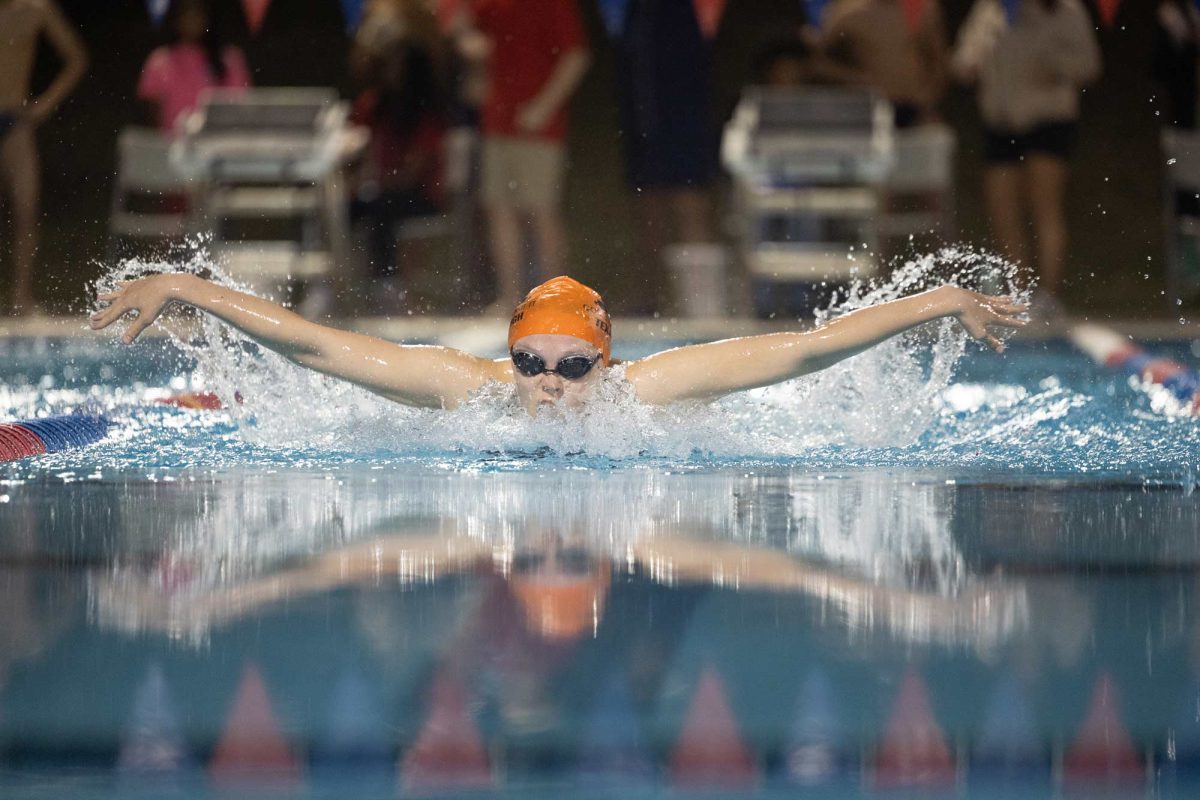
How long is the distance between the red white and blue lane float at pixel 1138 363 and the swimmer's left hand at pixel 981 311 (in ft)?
5.07

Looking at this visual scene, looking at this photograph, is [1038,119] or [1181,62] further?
[1181,62]

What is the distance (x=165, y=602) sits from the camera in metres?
2.05

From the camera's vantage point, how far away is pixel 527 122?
25.2 ft

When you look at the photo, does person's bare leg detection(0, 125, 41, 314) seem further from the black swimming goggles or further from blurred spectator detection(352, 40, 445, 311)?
the black swimming goggles

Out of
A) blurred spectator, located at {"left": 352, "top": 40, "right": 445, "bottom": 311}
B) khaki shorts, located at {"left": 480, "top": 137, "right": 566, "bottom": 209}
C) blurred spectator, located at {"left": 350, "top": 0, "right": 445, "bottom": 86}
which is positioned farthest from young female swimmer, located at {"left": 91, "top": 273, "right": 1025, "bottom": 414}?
blurred spectator, located at {"left": 350, "top": 0, "right": 445, "bottom": 86}

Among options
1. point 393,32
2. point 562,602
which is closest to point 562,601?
point 562,602

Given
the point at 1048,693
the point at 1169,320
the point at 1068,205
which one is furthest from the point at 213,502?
the point at 1068,205

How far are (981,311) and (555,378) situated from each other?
3.07 feet

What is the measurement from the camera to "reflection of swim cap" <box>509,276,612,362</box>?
11.5 ft

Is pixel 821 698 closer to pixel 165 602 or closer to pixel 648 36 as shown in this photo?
pixel 165 602

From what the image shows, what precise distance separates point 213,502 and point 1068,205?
756cm

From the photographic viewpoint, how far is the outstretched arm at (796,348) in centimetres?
335

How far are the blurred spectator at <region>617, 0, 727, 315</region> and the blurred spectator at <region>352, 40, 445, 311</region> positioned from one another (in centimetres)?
111

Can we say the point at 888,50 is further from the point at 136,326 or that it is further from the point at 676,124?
the point at 136,326
